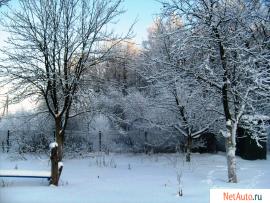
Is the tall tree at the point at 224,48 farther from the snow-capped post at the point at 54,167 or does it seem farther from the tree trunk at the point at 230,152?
the snow-capped post at the point at 54,167

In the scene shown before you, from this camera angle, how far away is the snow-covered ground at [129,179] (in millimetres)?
6988

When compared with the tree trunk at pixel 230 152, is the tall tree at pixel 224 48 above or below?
above

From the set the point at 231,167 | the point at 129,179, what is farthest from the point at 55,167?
the point at 231,167

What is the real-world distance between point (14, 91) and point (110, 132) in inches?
143

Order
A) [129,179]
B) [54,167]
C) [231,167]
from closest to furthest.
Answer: [54,167]
[231,167]
[129,179]

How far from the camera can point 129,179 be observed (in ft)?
30.5

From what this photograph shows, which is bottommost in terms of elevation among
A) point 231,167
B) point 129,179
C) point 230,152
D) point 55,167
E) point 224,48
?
point 129,179

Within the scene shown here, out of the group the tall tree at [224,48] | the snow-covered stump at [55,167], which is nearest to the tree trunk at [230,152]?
the tall tree at [224,48]

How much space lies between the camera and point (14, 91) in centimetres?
993

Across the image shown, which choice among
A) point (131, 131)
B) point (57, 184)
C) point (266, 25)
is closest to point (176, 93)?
point (131, 131)

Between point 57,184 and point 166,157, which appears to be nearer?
point 57,184

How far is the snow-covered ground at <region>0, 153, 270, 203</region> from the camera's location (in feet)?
22.9

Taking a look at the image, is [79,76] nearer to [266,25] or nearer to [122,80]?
[122,80]

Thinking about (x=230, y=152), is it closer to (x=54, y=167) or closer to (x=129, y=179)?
(x=129, y=179)
